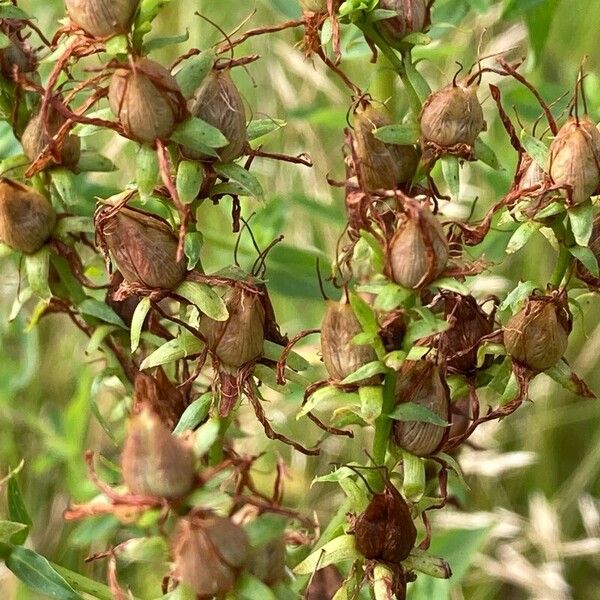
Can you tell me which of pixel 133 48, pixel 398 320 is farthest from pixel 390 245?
pixel 133 48

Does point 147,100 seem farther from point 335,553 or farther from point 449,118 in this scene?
point 335,553

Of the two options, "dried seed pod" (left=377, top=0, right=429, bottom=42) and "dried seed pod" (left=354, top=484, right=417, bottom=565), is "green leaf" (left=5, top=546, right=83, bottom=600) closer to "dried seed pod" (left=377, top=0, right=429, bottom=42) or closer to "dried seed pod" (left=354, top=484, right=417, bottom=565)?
"dried seed pod" (left=354, top=484, right=417, bottom=565)

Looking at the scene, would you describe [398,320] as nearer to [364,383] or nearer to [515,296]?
[364,383]

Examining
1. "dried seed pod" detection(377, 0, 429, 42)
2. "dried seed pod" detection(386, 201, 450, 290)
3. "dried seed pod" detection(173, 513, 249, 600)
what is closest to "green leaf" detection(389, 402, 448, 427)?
"dried seed pod" detection(386, 201, 450, 290)

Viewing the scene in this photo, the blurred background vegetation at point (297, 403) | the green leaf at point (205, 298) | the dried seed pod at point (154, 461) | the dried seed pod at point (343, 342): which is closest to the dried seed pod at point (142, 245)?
the green leaf at point (205, 298)

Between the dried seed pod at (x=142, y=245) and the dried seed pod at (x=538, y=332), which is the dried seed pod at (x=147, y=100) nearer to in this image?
the dried seed pod at (x=142, y=245)

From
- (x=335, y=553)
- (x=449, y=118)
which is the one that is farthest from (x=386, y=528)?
(x=449, y=118)
